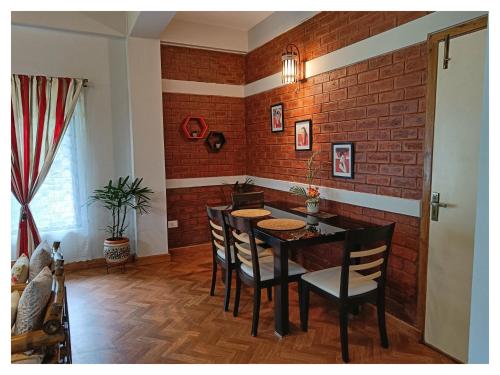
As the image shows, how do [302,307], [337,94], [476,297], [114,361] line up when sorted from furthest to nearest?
[337,94] → [302,307] → [114,361] → [476,297]

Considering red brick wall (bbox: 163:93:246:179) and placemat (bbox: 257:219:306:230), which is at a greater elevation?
red brick wall (bbox: 163:93:246:179)

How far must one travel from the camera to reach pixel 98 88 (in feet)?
12.2

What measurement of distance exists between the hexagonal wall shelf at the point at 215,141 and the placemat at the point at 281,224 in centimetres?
201

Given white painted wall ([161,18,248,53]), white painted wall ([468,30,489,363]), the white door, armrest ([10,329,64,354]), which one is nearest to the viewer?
white painted wall ([468,30,489,363])

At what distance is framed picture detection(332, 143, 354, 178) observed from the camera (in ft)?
9.31

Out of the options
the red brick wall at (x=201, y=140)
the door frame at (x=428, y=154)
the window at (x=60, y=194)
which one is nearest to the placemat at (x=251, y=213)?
the door frame at (x=428, y=154)

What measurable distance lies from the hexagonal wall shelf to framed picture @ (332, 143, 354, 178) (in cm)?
186

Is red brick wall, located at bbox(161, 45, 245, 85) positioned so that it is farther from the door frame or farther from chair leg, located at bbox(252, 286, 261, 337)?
chair leg, located at bbox(252, 286, 261, 337)

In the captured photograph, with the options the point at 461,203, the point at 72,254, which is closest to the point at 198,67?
the point at 72,254

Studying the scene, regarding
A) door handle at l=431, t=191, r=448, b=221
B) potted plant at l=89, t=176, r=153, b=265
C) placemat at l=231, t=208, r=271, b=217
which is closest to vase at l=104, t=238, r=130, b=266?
potted plant at l=89, t=176, r=153, b=265

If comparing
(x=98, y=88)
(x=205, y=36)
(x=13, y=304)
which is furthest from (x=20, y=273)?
(x=205, y=36)
